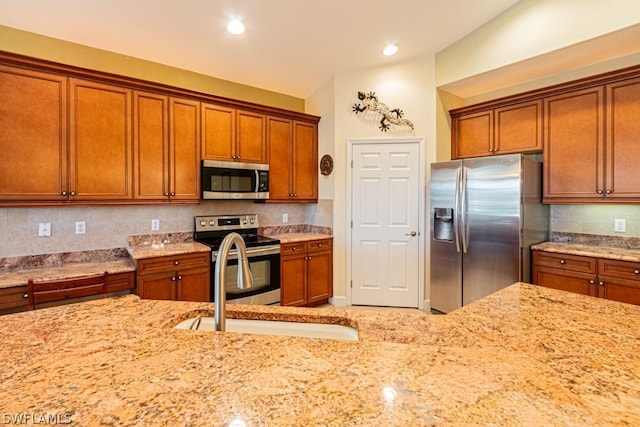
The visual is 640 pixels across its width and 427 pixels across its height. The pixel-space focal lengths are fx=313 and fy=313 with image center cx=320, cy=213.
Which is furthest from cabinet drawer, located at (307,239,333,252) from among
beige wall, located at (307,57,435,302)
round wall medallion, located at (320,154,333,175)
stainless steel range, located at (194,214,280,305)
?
round wall medallion, located at (320,154,333,175)

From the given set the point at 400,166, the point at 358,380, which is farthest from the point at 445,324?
the point at 400,166

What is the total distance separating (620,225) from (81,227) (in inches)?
201

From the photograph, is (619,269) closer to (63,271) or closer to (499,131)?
(499,131)

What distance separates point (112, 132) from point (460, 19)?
356 centimetres

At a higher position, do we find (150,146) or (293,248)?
(150,146)

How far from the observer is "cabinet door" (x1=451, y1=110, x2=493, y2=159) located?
365cm

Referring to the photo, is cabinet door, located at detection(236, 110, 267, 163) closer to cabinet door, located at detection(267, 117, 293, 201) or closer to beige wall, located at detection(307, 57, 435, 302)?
cabinet door, located at detection(267, 117, 293, 201)

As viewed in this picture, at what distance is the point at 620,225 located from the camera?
9.84ft

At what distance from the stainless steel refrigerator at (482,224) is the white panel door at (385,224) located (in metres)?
0.27

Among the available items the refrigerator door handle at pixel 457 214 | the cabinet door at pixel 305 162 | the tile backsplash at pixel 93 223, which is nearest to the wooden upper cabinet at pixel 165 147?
the tile backsplash at pixel 93 223

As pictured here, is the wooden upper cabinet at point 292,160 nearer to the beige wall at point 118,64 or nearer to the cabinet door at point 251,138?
the cabinet door at point 251,138

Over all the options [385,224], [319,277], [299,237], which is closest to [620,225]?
[385,224]

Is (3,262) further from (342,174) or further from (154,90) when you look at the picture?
(342,174)

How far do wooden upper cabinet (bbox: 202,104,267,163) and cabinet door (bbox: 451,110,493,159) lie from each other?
2.41m
